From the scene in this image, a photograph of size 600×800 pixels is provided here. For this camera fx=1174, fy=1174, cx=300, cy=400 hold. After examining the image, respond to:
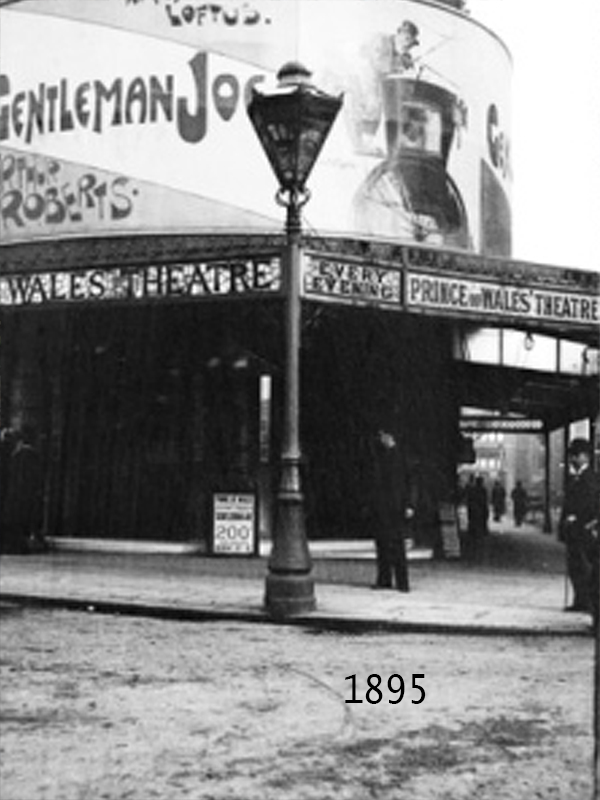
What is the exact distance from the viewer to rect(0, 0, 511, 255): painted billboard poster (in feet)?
56.3

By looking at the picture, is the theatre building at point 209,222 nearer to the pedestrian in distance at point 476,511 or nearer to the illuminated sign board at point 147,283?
the illuminated sign board at point 147,283

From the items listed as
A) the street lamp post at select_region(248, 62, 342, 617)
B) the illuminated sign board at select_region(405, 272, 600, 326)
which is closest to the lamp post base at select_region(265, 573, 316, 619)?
the street lamp post at select_region(248, 62, 342, 617)

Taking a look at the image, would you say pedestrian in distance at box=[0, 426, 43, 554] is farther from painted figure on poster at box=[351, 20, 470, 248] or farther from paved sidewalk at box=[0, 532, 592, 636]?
painted figure on poster at box=[351, 20, 470, 248]

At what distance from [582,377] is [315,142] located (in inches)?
406

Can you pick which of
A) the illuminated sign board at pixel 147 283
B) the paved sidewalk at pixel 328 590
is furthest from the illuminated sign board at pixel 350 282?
the paved sidewalk at pixel 328 590

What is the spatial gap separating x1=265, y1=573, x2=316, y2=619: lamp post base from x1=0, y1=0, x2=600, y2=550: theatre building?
217 inches

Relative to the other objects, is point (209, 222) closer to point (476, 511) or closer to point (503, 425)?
point (476, 511)

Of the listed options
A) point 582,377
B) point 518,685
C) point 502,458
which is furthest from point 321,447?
point 502,458

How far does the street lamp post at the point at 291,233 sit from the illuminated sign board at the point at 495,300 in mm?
3678

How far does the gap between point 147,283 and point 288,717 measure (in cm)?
885

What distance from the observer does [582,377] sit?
2011 cm

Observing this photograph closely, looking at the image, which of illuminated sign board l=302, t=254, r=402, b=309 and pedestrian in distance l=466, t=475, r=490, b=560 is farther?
pedestrian in distance l=466, t=475, r=490, b=560

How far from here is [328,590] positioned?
13.1 metres

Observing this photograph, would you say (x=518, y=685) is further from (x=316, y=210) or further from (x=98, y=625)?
(x=316, y=210)
